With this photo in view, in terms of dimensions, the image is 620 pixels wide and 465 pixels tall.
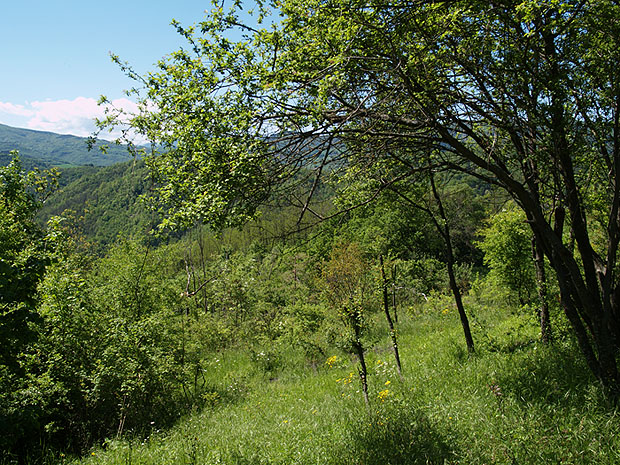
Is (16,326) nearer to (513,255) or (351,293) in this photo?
(351,293)

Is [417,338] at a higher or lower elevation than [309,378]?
higher

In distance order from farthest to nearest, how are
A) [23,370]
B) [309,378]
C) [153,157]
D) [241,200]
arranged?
[309,378]
[23,370]
[153,157]
[241,200]

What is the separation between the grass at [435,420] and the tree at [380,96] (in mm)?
953

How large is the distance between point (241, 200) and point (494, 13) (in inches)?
159

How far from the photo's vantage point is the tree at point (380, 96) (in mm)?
3795

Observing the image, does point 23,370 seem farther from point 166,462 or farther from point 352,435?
point 352,435

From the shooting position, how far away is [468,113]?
4762 millimetres

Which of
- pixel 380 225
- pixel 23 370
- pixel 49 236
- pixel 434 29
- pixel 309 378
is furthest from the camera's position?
pixel 380 225

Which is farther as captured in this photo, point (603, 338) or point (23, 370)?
point (23, 370)

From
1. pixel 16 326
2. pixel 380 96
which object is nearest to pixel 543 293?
pixel 380 96

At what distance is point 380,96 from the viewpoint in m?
4.97

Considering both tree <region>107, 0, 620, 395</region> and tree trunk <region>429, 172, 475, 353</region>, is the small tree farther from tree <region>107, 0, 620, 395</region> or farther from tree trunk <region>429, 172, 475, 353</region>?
tree <region>107, 0, 620, 395</region>

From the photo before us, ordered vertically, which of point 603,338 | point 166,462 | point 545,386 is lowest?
point 166,462

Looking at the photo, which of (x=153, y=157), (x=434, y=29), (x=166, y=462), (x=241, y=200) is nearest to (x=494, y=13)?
(x=434, y=29)
